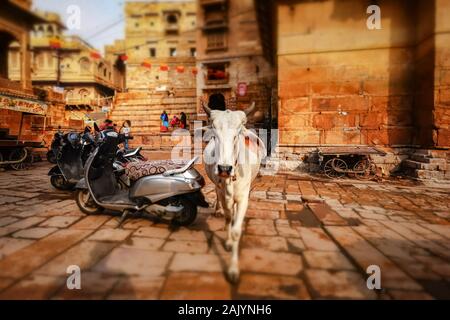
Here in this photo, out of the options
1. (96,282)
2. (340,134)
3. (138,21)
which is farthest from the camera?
(138,21)

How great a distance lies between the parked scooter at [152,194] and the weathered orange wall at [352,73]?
701 cm

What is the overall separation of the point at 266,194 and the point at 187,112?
19.7m

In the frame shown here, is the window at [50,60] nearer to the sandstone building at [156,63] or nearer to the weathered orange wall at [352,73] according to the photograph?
the sandstone building at [156,63]

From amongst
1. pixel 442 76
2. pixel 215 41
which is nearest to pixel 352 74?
pixel 442 76

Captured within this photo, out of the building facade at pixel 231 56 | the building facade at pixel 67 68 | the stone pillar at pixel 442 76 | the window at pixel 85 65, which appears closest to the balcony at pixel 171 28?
the building facade at pixel 67 68

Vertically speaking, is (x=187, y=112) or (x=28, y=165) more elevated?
(x=187, y=112)

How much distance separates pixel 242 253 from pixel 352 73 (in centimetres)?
920

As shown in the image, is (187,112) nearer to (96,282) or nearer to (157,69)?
(157,69)

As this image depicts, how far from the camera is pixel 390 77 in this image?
30.5ft

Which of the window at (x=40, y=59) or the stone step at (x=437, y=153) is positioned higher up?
the window at (x=40, y=59)

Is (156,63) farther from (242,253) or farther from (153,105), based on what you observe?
(242,253)

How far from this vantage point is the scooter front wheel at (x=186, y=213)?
3811 millimetres
